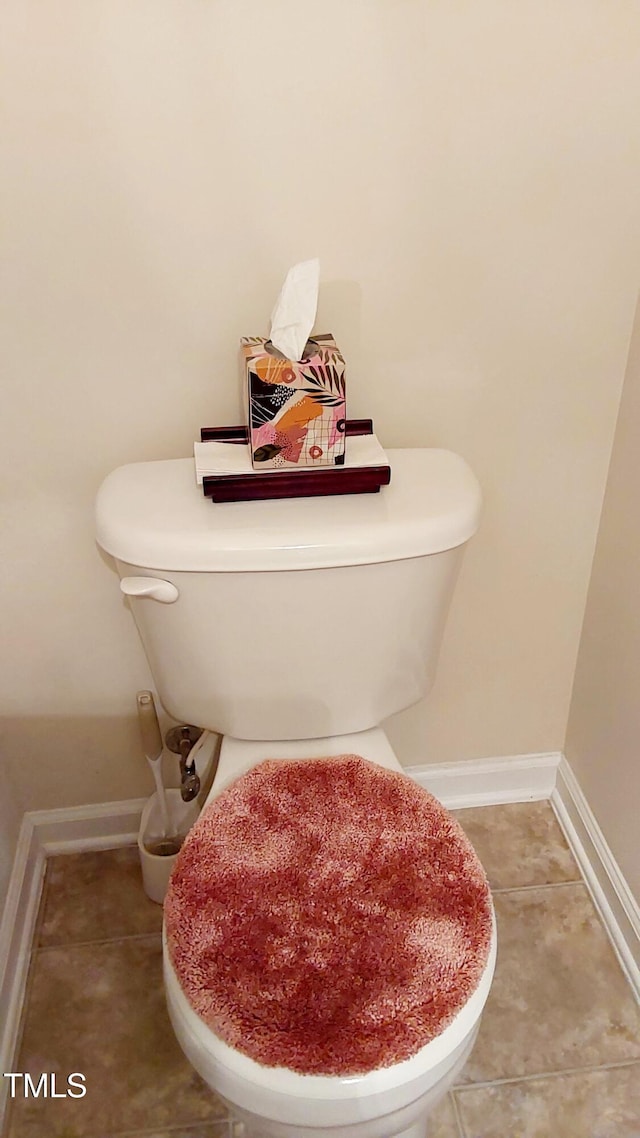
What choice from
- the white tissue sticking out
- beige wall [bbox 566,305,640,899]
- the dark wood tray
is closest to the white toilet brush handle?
the dark wood tray

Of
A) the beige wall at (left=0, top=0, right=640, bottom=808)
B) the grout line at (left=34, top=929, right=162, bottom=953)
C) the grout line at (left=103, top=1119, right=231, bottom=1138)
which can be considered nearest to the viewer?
the beige wall at (left=0, top=0, right=640, bottom=808)

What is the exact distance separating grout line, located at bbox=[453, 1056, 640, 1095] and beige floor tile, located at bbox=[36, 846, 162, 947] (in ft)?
1.76

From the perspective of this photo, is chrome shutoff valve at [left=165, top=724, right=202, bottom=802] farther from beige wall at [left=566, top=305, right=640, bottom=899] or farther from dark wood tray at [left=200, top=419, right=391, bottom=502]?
beige wall at [left=566, top=305, right=640, bottom=899]

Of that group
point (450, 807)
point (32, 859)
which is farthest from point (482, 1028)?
point (32, 859)

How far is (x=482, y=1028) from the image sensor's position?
1250 millimetres

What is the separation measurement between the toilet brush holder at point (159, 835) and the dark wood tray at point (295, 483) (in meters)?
0.63

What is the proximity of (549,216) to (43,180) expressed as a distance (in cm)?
62

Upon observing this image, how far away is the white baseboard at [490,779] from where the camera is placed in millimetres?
1538

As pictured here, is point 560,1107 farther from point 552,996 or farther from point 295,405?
point 295,405

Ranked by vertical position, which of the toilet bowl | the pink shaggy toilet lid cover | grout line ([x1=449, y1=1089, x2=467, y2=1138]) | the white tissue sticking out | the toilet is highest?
the white tissue sticking out

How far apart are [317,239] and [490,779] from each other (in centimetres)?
101

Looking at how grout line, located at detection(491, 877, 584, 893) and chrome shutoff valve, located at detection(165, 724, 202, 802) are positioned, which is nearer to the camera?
chrome shutoff valve, located at detection(165, 724, 202, 802)

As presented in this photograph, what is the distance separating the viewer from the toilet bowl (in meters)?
0.78

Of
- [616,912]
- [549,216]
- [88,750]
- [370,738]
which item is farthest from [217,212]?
[616,912]
